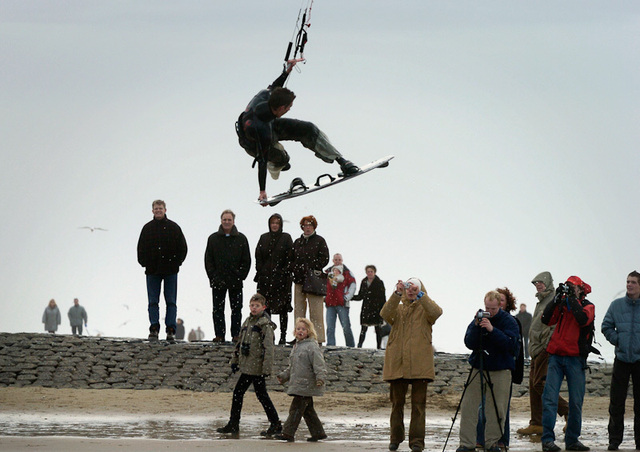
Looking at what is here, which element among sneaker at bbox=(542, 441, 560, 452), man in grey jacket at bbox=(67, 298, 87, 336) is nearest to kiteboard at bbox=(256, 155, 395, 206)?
sneaker at bbox=(542, 441, 560, 452)

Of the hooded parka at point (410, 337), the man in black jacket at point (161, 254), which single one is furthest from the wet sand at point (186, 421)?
the man in black jacket at point (161, 254)

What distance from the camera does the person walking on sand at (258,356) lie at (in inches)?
587

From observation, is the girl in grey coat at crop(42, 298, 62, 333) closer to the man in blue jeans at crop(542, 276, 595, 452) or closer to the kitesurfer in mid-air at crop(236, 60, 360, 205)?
the kitesurfer in mid-air at crop(236, 60, 360, 205)

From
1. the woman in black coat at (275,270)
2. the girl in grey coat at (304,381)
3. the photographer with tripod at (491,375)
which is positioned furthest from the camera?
the woman in black coat at (275,270)

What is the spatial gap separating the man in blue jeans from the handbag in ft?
22.3

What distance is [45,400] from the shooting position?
18.9 meters

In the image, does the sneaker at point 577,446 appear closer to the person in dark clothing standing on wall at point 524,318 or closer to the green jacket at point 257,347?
the green jacket at point 257,347

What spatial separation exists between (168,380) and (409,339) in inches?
312

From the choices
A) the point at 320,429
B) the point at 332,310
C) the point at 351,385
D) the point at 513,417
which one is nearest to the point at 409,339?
the point at 320,429

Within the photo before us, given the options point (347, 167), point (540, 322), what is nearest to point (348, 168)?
point (347, 167)

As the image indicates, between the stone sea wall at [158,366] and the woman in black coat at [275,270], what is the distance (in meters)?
0.97

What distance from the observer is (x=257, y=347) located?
15.0m

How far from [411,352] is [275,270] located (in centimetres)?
761

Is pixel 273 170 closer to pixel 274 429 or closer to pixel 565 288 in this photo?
pixel 274 429
